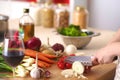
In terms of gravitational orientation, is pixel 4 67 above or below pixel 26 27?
below

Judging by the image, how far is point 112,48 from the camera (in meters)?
1.30

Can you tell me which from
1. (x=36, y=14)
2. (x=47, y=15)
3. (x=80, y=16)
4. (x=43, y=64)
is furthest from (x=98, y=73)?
(x=36, y=14)

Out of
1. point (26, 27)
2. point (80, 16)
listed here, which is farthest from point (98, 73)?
point (80, 16)

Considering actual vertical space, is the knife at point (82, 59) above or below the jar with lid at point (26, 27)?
below

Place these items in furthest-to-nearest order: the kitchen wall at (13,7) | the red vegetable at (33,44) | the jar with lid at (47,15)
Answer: the kitchen wall at (13,7) → the jar with lid at (47,15) → the red vegetable at (33,44)

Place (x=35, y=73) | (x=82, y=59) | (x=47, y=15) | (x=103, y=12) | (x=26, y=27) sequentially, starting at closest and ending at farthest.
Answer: (x=35, y=73)
(x=82, y=59)
(x=26, y=27)
(x=47, y=15)
(x=103, y=12)

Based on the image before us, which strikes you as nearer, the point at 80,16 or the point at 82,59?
the point at 82,59

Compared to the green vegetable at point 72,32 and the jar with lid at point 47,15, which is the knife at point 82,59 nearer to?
the green vegetable at point 72,32

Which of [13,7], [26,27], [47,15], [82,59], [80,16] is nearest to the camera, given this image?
[82,59]

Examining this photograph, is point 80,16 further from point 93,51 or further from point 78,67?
point 78,67

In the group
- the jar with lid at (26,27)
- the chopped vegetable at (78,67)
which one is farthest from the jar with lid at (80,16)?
the chopped vegetable at (78,67)

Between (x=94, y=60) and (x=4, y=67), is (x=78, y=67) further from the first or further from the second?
(x=4, y=67)

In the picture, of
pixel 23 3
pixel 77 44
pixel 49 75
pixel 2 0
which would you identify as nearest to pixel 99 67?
pixel 49 75

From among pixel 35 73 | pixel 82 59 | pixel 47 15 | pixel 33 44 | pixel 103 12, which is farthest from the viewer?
pixel 103 12
